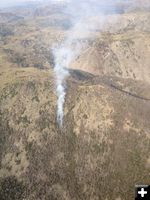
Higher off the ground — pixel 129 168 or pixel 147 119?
pixel 147 119

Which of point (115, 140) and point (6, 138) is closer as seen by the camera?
point (115, 140)

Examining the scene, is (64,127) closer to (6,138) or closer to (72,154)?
(72,154)

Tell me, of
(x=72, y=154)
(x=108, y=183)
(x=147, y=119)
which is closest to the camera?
(x=108, y=183)

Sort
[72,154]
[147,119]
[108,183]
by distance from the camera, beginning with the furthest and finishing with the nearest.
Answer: [147,119], [72,154], [108,183]

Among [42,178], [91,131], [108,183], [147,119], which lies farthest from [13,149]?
[147,119]

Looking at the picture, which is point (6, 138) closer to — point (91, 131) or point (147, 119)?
point (91, 131)

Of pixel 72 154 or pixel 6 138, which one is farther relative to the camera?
pixel 6 138

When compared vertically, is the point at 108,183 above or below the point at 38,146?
below

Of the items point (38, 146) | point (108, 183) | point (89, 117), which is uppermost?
point (89, 117)

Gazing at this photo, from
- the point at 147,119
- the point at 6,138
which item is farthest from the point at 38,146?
the point at 147,119
